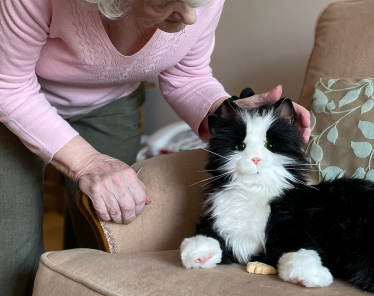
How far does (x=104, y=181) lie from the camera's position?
30.5 inches

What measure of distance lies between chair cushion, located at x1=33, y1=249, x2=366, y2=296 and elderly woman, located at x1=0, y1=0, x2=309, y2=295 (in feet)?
0.37

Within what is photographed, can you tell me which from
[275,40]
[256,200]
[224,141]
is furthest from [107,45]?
[275,40]

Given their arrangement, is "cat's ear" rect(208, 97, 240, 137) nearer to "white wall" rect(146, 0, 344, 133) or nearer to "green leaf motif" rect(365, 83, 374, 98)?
"green leaf motif" rect(365, 83, 374, 98)

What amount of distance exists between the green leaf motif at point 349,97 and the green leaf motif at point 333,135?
62 millimetres

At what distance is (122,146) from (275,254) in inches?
26.0

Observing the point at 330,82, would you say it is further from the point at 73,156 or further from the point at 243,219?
the point at 73,156

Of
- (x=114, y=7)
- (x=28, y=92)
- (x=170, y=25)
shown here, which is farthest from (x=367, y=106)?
(x=28, y=92)

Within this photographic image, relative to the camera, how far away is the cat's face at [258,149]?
68 cm

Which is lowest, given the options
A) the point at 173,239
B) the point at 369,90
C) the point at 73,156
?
the point at 173,239

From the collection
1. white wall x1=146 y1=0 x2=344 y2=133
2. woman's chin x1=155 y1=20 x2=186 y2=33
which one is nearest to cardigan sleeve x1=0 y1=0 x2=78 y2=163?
woman's chin x1=155 y1=20 x2=186 y2=33

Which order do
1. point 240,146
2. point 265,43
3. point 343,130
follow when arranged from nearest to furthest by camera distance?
point 240,146 < point 343,130 < point 265,43

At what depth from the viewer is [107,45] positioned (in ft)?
2.67

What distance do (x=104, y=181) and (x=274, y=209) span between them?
0.32 m

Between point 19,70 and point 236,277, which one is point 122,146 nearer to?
point 19,70
